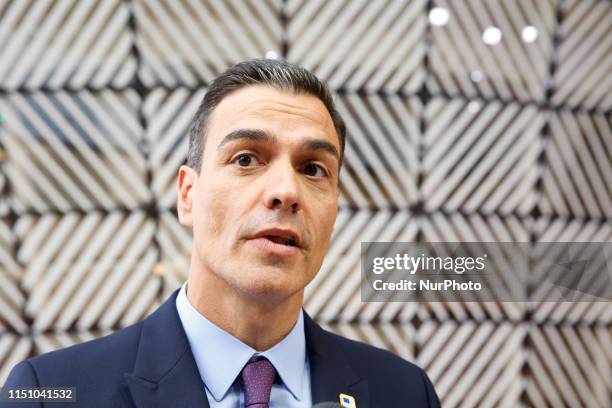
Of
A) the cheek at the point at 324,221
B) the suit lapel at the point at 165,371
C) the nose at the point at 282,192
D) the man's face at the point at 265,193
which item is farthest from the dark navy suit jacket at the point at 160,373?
the nose at the point at 282,192

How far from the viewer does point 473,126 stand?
4.15 meters

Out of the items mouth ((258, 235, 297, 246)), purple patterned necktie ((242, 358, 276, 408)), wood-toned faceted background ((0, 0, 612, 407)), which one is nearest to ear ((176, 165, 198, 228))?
mouth ((258, 235, 297, 246))

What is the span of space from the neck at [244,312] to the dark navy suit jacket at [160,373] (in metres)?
0.12

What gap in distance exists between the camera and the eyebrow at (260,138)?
154 centimetres

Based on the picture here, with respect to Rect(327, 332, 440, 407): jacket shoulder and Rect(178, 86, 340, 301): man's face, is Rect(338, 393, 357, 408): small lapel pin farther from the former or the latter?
Rect(178, 86, 340, 301): man's face

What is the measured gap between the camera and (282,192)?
1.44 meters

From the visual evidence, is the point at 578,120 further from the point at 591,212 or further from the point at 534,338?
the point at 534,338

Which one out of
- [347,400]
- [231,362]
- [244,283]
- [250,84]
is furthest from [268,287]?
[250,84]

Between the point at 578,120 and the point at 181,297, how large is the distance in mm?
3829

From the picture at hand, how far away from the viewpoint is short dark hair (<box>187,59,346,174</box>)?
1.70 meters

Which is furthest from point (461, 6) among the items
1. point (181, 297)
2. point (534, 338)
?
point (181, 297)

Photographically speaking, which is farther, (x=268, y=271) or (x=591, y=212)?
(x=591, y=212)

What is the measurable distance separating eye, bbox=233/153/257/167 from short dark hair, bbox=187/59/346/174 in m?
0.18

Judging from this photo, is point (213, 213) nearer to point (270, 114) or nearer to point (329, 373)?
point (270, 114)
